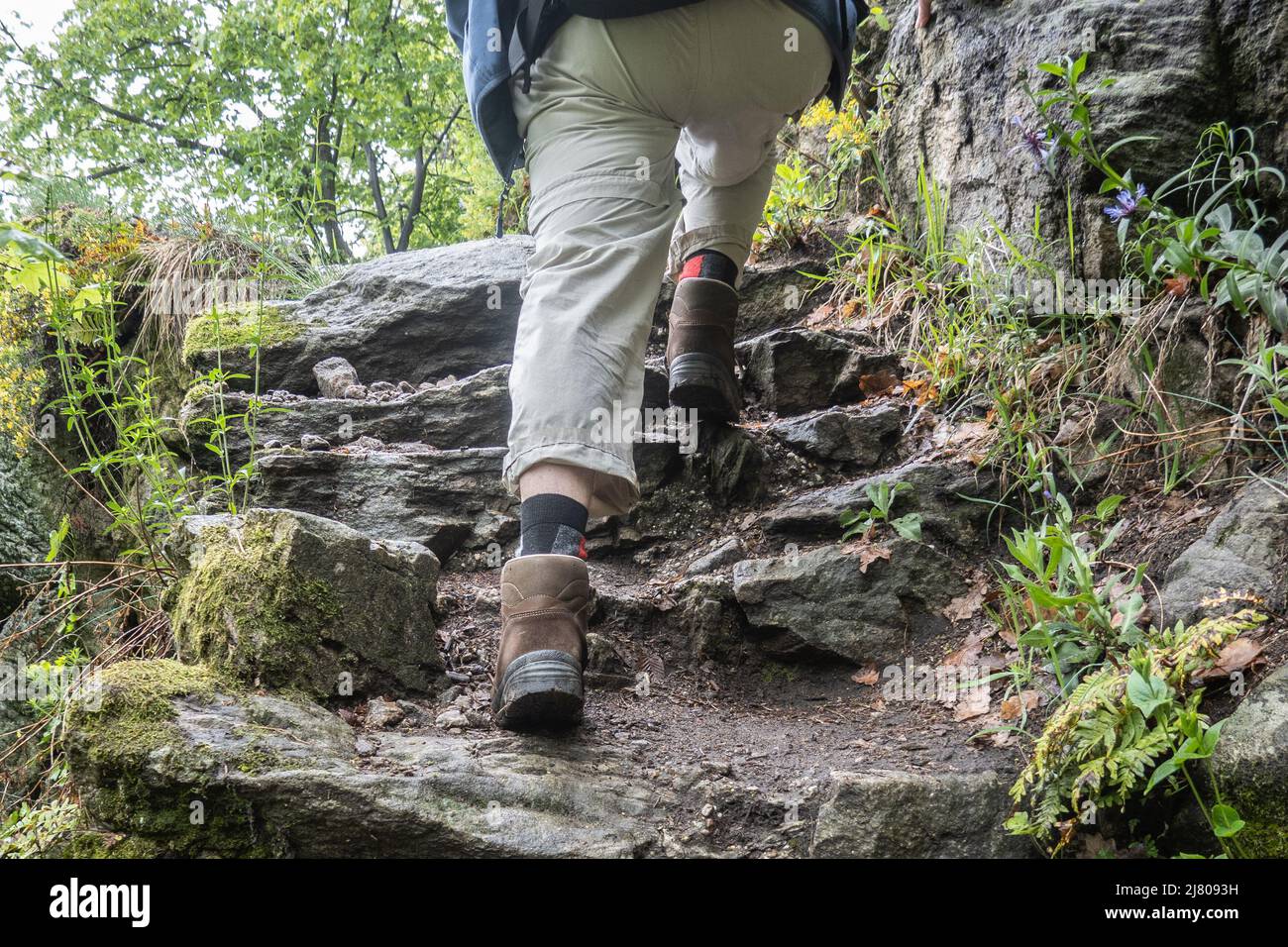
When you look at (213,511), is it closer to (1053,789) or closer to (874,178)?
(1053,789)

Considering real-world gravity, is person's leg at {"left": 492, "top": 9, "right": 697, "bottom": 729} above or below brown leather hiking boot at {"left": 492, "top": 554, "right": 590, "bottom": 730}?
above

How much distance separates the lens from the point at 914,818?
1.99 meters

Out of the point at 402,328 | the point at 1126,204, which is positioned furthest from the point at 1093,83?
the point at 402,328

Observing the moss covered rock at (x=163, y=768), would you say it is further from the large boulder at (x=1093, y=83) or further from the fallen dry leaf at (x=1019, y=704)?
the large boulder at (x=1093, y=83)

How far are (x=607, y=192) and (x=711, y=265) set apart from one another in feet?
4.21

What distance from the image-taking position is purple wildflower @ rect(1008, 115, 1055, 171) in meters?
3.41

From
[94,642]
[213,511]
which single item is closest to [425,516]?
[213,511]

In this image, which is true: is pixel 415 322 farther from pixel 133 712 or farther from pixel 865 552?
pixel 133 712

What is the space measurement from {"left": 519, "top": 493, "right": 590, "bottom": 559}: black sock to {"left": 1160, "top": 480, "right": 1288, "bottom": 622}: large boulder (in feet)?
4.89

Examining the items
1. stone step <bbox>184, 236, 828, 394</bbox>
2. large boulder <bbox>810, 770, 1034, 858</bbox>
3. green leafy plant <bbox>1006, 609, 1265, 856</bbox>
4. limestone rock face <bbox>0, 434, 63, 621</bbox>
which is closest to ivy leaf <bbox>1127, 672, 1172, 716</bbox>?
A: green leafy plant <bbox>1006, 609, 1265, 856</bbox>

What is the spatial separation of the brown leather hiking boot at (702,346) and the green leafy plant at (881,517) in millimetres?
716

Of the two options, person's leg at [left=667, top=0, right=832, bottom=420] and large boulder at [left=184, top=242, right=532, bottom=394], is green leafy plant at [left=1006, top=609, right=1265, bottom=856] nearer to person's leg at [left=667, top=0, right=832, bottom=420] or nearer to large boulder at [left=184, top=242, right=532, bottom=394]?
person's leg at [left=667, top=0, right=832, bottom=420]

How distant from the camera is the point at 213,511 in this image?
3537mm

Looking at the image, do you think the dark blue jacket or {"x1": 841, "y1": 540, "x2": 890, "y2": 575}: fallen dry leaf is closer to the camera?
the dark blue jacket
